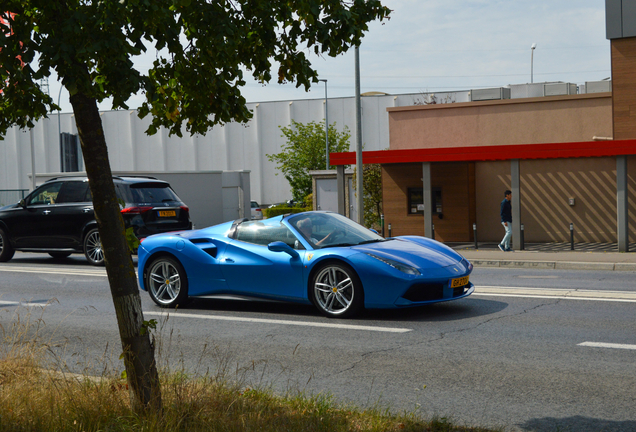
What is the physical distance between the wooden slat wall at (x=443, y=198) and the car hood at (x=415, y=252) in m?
13.7

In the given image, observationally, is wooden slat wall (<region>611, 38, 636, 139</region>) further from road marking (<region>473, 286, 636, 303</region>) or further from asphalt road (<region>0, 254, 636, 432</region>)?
road marking (<region>473, 286, 636, 303</region>)

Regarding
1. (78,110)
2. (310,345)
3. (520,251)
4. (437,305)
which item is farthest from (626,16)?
(78,110)

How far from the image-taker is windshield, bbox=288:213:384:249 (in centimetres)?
874

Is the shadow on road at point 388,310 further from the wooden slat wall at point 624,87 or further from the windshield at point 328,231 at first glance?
the wooden slat wall at point 624,87

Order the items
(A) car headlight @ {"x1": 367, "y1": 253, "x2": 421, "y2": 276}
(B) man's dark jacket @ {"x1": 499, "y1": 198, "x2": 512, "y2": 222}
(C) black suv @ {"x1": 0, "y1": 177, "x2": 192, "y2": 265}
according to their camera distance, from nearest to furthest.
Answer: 1. (A) car headlight @ {"x1": 367, "y1": 253, "x2": 421, "y2": 276}
2. (C) black suv @ {"x1": 0, "y1": 177, "x2": 192, "y2": 265}
3. (B) man's dark jacket @ {"x1": 499, "y1": 198, "x2": 512, "y2": 222}

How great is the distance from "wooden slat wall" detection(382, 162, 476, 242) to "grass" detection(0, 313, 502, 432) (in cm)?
1821

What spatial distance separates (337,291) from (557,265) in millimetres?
8718

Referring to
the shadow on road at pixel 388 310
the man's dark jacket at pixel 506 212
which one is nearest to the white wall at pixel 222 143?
the man's dark jacket at pixel 506 212

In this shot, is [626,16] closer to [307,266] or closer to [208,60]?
[307,266]

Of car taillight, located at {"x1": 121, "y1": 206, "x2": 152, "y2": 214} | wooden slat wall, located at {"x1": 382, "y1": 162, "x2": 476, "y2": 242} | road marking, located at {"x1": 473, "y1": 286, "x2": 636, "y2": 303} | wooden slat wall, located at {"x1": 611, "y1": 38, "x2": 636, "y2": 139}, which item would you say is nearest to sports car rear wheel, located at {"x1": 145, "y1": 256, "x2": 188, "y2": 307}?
road marking, located at {"x1": 473, "y1": 286, "x2": 636, "y2": 303}

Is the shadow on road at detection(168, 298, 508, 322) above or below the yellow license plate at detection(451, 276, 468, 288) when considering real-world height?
below

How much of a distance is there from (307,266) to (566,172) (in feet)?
50.4

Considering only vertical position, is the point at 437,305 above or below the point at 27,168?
below

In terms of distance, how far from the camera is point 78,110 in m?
4.20
